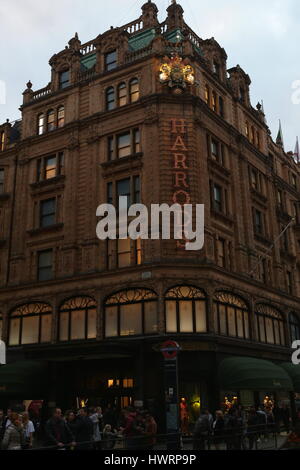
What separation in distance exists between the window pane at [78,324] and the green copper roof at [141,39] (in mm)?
21647

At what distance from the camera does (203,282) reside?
1217 inches

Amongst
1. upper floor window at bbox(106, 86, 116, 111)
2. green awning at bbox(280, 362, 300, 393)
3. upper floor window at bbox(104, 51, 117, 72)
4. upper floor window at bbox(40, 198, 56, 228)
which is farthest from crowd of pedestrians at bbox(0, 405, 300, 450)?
upper floor window at bbox(104, 51, 117, 72)

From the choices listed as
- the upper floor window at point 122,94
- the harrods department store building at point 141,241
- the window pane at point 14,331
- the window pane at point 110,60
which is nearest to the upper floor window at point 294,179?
the harrods department store building at point 141,241

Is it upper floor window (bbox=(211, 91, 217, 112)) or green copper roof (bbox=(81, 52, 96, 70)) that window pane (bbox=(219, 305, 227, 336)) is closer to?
upper floor window (bbox=(211, 91, 217, 112))

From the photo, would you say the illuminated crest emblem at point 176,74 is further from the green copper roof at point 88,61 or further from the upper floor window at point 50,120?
the upper floor window at point 50,120

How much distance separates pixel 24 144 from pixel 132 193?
12.8 meters

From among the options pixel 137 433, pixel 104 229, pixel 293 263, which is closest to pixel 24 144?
pixel 104 229

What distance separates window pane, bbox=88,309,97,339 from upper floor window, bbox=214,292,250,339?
25.9 feet

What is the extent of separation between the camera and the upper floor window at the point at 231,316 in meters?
31.8

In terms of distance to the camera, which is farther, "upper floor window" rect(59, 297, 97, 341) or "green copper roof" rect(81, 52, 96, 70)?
"green copper roof" rect(81, 52, 96, 70)

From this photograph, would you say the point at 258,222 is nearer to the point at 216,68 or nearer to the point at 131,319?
the point at 216,68

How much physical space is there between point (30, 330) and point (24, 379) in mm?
5195

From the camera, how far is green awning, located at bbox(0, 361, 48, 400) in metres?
30.8

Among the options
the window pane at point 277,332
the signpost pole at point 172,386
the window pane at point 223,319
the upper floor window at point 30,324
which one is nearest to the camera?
the signpost pole at point 172,386
